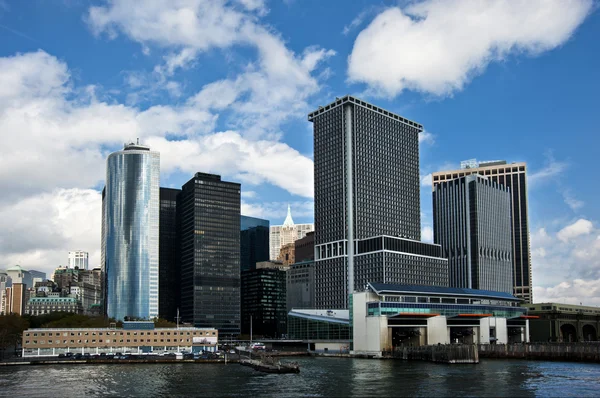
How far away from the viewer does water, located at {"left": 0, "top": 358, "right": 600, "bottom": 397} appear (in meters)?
120

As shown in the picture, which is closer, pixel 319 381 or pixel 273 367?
pixel 319 381

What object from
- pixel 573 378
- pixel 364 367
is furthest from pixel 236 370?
pixel 573 378

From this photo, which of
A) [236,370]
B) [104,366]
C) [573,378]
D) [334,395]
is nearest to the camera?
[334,395]

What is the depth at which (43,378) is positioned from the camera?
15325cm

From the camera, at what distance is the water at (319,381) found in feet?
394

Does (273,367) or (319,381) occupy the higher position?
(319,381)

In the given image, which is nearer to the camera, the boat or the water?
the water

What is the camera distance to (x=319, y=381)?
14250 cm

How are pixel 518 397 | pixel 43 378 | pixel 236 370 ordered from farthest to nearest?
pixel 236 370, pixel 43 378, pixel 518 397

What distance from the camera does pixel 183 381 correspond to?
143m

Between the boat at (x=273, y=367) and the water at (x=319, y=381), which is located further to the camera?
the boat at (x=273, y=367)

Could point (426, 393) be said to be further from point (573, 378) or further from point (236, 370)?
point (236, 370)

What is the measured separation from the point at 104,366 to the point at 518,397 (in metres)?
125

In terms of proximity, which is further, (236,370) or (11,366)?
(11,366)
